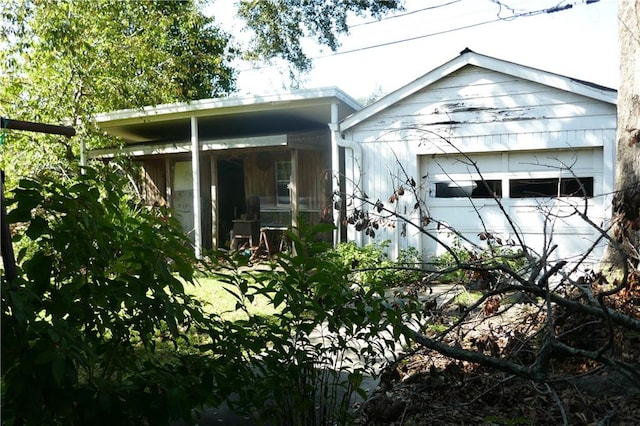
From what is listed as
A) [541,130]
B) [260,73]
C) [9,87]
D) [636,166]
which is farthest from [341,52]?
[636,166]

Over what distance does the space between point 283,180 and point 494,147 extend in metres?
5.11

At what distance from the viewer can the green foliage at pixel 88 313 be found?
4.71 ft

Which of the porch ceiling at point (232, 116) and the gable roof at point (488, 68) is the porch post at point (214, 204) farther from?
the gable roof at point (488, 68)

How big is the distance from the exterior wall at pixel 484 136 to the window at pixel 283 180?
2496mm

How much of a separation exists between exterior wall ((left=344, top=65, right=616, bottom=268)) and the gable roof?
0.44ft

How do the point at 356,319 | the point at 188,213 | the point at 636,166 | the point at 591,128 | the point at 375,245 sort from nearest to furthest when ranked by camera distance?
the point at 356,319 → the point at 636,166 → the point at 591,128 → the point at 375,245 → the point at 188,213

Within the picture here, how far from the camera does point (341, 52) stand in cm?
2458

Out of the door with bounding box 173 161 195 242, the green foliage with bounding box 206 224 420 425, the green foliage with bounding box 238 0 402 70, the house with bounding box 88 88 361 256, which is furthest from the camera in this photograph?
the green foliage with bounding box 238 0 402 70

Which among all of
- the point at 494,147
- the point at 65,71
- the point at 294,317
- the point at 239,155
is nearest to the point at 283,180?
the point at 239,155

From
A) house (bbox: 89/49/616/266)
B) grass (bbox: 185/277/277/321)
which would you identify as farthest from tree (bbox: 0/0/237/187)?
grass (bbox: 185/277/277/321)

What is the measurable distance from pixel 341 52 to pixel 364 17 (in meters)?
Result: 2.00

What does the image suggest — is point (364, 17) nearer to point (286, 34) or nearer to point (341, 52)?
point (341, 52)

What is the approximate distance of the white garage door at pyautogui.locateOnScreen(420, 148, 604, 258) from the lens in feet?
28.1

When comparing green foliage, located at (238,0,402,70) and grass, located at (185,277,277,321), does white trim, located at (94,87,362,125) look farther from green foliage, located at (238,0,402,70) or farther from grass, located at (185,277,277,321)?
green foliage, located at (238,0,402,70)
